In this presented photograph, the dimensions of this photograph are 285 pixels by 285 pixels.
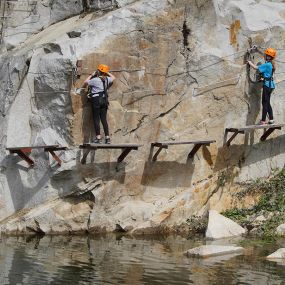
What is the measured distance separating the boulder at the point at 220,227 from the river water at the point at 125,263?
381mm

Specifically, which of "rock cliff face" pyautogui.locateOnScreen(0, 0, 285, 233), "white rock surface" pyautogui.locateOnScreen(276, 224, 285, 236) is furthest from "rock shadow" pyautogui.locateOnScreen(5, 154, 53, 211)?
"white rock surface" pyautogui.locateOnScreen(276, 224, 285, 236)

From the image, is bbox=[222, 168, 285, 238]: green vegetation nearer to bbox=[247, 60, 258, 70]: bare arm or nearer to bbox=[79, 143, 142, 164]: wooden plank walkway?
bbox=[247, 60, 258, 70]: bare arm

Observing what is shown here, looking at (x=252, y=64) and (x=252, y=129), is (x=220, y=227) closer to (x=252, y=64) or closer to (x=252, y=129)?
(x=252, y=129)

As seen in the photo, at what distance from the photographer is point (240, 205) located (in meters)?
18.1

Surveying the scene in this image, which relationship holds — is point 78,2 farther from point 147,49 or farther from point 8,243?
point 8,243

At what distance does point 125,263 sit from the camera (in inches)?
533

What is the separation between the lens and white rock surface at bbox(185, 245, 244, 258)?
1431 centimetres

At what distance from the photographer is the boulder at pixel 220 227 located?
54.2 ft

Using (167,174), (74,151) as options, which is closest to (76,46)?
(74,151)

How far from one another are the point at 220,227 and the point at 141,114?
3333mm

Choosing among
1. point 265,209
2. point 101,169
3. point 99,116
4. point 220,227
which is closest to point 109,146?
point 99,116

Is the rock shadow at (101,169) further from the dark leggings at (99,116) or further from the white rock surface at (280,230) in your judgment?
the white rock surface at (280,230)

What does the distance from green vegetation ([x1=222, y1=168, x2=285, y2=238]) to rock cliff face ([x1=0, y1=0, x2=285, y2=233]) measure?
0.32 metres

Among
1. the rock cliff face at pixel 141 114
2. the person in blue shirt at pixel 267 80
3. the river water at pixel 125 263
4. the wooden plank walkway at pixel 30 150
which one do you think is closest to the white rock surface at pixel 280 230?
the river water at pixel 125 263
